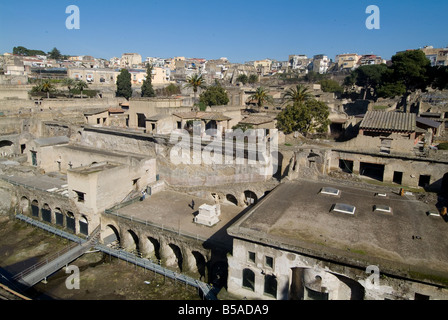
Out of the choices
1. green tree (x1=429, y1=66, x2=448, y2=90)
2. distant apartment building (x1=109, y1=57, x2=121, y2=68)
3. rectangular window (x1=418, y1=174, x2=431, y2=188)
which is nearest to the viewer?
rectangular window (x1=418, y1=174, x2=431, y2=188)

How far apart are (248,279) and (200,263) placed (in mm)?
5673

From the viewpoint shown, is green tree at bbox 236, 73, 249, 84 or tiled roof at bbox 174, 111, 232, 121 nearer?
tiled roof at bbox 174, 111, 232, 121

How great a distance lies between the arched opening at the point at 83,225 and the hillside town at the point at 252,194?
5.6 inches

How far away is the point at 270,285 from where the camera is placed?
48.2 feet

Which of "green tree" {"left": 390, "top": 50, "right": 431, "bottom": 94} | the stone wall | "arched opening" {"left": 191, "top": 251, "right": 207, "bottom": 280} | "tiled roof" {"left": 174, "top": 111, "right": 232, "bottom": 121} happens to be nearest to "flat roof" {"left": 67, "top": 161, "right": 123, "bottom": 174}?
"tiled roof" {"left": 174, "top": 111, "right": 232, "bottom": 121}

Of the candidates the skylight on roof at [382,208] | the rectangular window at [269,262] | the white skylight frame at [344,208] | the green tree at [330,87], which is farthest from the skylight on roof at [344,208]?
the green tree at [330,87]

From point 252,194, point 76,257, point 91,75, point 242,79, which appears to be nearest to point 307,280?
point 252,194

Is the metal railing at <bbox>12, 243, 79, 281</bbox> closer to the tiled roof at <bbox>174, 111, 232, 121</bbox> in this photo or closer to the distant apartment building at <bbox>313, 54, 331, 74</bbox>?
the tiled roof at <bbox>174, 111, 232, 121</bbox>

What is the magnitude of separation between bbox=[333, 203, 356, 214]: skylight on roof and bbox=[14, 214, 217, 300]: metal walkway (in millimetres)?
7877

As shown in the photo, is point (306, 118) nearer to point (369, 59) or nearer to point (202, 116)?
point (202, 116)

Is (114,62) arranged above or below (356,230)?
above

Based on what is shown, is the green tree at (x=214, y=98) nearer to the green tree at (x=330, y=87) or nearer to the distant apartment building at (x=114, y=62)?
the green tree at (x=330, y=87)

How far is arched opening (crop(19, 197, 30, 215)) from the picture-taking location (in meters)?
28.3

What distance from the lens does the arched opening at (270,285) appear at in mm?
14503
